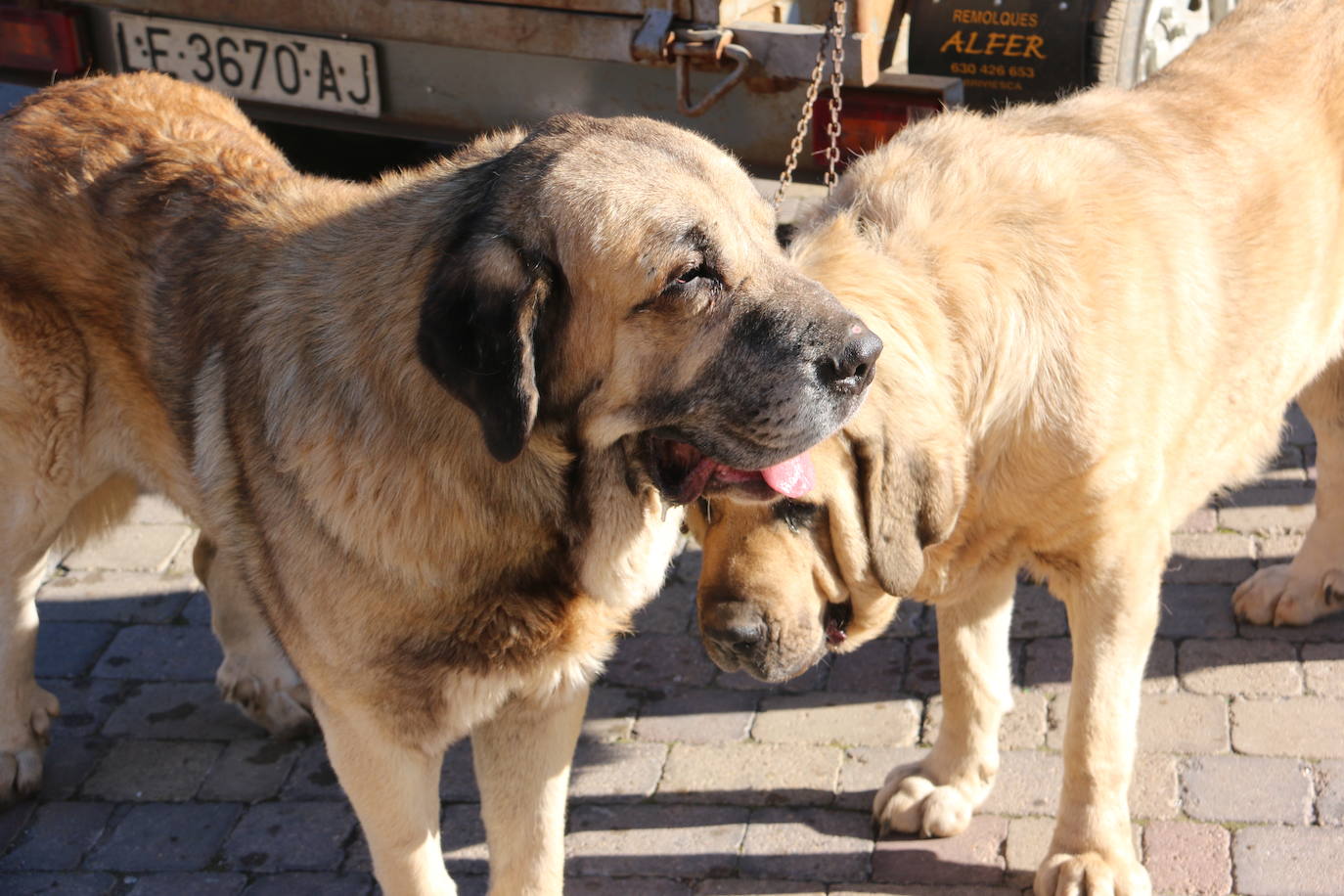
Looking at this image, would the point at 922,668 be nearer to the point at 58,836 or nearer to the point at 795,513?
the point at 795,513

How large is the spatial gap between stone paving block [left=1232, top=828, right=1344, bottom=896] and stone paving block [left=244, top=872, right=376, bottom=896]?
6.51 ft

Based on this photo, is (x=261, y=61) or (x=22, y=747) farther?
(x=261, y=61)

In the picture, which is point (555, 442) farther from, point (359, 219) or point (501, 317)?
point (359, 219)

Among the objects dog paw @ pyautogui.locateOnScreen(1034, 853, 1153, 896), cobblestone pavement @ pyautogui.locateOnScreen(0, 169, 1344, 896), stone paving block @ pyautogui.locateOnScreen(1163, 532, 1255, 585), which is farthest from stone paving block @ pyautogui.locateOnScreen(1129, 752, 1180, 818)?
stone paving block @ pyautogui.locateOnScreen(1163, 532, 1255, 585)

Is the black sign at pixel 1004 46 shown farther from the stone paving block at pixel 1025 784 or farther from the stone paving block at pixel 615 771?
the stone paving block at pixel 615 771

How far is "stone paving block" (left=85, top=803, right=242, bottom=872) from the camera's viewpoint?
3916mm

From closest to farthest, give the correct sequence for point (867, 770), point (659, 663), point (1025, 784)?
point (1025, 784) < point (867, 770) < point (659, 663)

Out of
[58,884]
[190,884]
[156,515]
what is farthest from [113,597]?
[190,884]

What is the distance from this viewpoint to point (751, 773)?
4.08m

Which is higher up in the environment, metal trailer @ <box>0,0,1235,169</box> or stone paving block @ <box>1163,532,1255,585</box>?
metal trailer @ <box>0,0,1235,169</box>

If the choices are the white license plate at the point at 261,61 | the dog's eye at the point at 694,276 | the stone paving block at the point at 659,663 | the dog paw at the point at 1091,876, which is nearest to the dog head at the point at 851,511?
the dog's eye at the point at 694,276

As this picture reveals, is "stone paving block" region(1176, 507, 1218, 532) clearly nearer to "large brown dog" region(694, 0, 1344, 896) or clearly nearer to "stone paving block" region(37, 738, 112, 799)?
"large brown dog" region(694, 0, 1344, 896)

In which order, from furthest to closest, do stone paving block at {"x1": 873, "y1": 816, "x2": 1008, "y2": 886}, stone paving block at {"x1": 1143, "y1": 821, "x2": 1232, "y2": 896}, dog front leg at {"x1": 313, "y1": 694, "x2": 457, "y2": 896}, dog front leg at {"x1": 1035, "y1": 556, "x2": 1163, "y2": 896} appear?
stone paving block at {"x1": 873, "y1": 816, "x2": 1008, "y2": 886} → stone paving block at {"x1": 1143, "y1": 821, "x2": 1232, "y2": 896} → dog front leg at {"x1": 1035, "y1": 556, "x2": 1163, "y2": 896} → dog front leg at {"x1": 313, "y1": 694, "x2": 457, "y2": 896}

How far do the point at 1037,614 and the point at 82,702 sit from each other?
3131 mm
